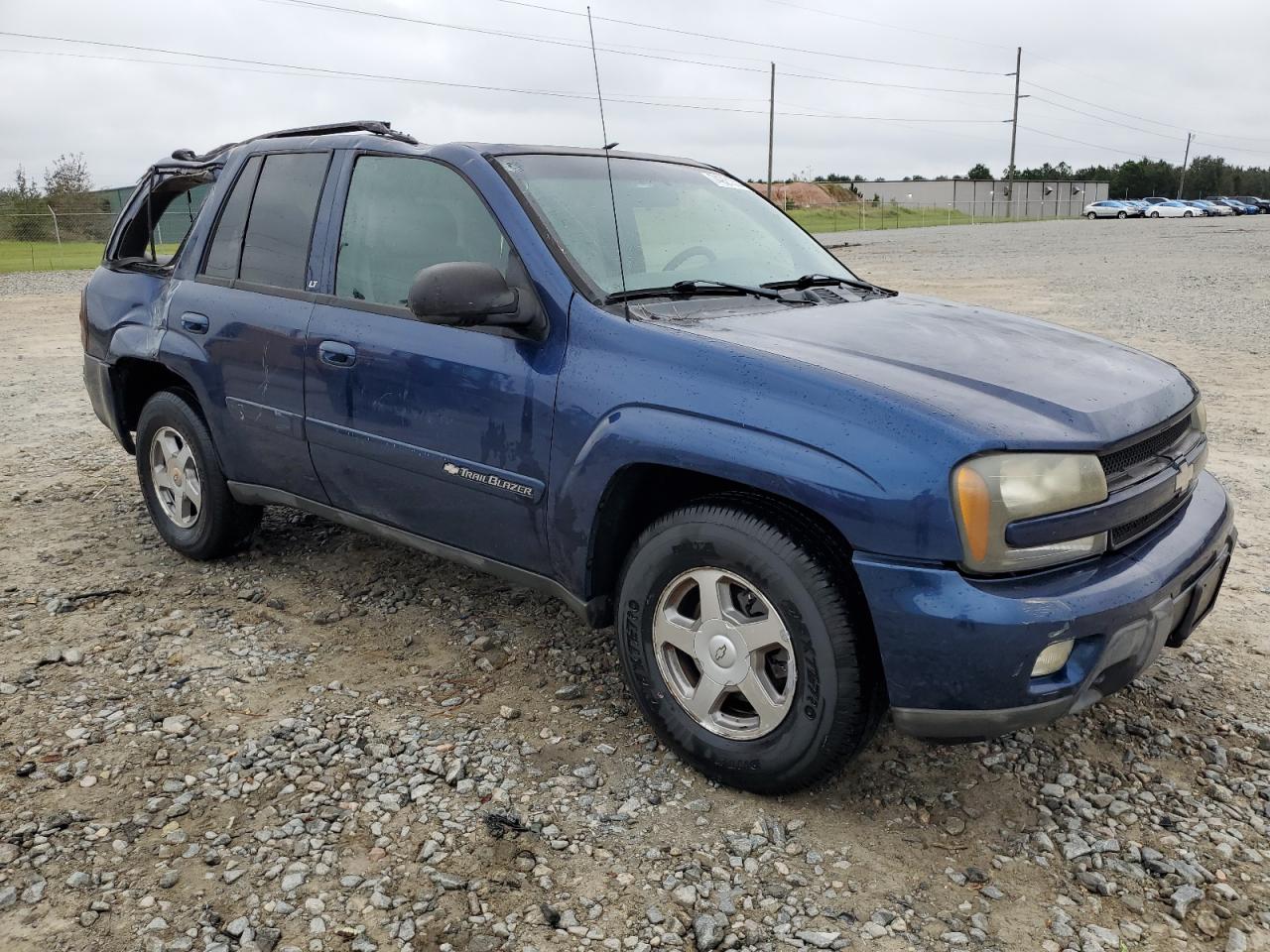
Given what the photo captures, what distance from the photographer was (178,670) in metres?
3.65

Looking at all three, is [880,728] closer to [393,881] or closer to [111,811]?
[393,881]

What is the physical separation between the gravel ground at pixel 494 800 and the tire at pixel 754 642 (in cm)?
18

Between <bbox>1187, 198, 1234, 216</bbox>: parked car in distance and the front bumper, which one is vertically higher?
<bbox>1187, 198, 1234, 216</bbox>: parked car in distance

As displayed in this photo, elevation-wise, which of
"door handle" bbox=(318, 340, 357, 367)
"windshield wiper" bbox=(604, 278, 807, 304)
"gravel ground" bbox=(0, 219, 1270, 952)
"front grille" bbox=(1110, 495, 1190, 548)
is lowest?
"gravel ground" bbox=(0, 219, 1270, 952)

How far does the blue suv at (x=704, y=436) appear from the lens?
241 cm

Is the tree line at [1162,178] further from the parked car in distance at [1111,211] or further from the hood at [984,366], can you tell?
the hood at [984,366]

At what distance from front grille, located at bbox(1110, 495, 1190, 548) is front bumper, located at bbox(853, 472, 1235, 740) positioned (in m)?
0.05

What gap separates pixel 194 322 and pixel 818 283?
102 inches

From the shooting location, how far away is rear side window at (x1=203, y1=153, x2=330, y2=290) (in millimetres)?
3936

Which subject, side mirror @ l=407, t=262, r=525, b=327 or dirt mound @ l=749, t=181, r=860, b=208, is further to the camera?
dirt mound @ l=749, t=181, r=860, b=208

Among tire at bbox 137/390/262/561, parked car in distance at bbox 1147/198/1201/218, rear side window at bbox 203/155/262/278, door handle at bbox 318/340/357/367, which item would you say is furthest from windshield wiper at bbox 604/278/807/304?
parked car in distance at bbox 1147/198/1201/218

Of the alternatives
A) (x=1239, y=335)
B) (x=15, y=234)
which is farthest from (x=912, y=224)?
(x=1239, y=335)

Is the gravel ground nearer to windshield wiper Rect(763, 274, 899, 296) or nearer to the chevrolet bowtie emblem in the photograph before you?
the chevrolet bowtie emblem

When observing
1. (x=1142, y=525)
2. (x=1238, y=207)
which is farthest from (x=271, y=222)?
(x=1238, y=207)
